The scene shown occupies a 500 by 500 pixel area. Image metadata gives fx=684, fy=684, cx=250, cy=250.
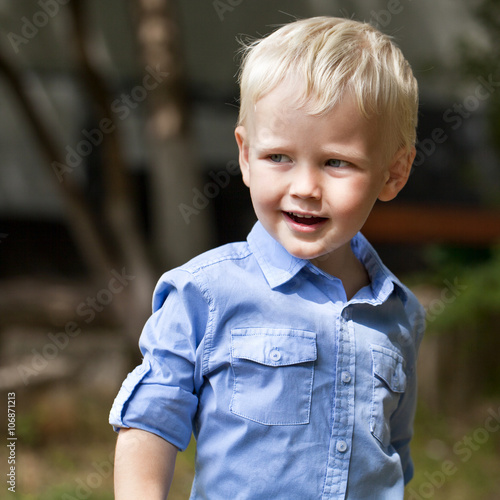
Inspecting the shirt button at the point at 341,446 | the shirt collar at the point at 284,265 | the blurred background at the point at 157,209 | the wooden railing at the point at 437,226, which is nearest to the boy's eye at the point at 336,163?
the shirt collar at the point at 284,265

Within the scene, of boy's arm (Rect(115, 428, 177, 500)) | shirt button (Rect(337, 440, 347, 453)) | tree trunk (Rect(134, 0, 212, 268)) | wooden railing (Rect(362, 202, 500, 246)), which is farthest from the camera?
wooden railing (Rect(362, 202, 500, 246))

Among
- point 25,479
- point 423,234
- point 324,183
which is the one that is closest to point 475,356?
point 423,234

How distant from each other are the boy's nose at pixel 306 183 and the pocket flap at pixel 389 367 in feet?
1.22

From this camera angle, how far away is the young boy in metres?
1.32

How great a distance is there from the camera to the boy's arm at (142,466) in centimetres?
127

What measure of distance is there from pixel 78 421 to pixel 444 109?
4302 mm

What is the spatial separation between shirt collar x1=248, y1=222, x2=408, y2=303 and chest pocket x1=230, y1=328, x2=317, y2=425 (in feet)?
0.40

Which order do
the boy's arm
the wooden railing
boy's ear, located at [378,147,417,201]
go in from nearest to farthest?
the boy's arm < boy's ear, located at [378,147,417,201] < the wooden railing

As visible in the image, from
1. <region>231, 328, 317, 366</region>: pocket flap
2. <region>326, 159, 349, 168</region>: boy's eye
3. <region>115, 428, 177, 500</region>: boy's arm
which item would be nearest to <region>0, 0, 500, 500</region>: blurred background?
<region>115, 428, 177, 500</region>: boy's arm

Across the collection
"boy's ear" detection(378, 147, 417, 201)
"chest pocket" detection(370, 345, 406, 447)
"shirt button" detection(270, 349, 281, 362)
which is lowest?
"chest pocket" detection(370, 345, 406, 447)

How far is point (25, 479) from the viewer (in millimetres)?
3717

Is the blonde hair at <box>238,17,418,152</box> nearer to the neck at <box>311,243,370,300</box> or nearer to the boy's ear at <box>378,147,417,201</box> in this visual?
the boy's ear at <box>378,147,417,201</box>

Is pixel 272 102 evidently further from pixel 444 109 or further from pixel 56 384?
pixel 444 109

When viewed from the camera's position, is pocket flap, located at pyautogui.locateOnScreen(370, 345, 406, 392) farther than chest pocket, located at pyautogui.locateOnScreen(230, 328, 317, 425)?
Yes
